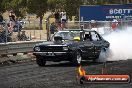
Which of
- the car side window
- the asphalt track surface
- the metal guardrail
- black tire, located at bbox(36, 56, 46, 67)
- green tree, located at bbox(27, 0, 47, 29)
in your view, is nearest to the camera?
the asphalt track surface

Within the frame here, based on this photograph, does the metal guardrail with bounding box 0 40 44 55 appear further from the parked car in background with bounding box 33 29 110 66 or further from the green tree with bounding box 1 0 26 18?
the green tree with bounding box 1 0 26 18

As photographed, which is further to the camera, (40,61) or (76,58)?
(40,61)

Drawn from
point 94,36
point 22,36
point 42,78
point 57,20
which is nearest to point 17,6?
point 57,20

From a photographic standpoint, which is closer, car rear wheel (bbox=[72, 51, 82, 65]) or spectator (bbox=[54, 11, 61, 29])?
car rear wheel (bbox=[72, 51, 82, 65])

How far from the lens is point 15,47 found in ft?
68.9

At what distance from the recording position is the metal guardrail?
20263 millimetres

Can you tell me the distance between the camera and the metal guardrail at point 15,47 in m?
20.3

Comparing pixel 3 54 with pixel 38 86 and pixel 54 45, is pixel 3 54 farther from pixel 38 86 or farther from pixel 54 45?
pixel 38 86

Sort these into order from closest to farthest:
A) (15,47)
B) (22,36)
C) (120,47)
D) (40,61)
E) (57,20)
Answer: (40,61) → (15,47) → (120,47) → (22,36) → (57,20)

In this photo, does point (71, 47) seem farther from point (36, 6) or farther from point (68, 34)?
point (36, 6)

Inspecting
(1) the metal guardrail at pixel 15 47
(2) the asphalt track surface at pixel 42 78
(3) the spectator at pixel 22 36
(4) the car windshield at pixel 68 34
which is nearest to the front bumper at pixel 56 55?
(2) the asphalt track surface at pixel 42 78

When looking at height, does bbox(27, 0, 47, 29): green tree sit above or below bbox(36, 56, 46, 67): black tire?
above

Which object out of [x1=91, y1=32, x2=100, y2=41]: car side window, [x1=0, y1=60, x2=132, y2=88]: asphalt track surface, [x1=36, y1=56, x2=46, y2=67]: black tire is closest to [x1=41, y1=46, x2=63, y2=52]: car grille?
[x1=36, y1=56, x2=46, y2=67]: black tire

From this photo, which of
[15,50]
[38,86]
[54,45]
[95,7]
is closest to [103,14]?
[95,7]
